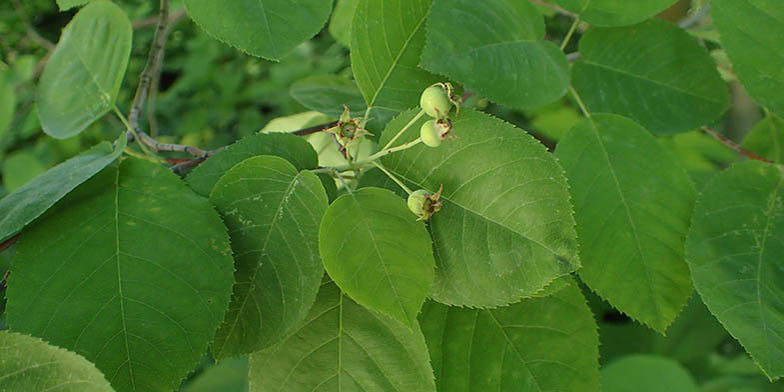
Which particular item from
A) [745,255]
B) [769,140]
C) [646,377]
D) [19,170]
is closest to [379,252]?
[745,255]

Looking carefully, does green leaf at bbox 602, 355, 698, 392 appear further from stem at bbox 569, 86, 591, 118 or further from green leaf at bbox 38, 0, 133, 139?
green leaf at bbox 38, 0, 133, 139

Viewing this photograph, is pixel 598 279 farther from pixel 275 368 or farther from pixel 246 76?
pixel 246 76

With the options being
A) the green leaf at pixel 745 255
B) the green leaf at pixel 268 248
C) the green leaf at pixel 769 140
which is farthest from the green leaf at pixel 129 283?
the green leaf at pixel 769 140

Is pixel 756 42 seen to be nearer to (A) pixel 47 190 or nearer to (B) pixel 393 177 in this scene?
(B) pixel 393 177

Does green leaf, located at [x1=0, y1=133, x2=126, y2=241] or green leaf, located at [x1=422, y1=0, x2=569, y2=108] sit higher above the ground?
green leaf, located at [x1=422, y1=0, x2=569, y2=108]

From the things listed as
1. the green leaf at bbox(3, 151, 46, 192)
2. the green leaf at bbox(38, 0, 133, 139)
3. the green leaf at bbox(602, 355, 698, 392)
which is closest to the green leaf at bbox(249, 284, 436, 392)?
the green leaf at bbox(38, 0, 133, 139)

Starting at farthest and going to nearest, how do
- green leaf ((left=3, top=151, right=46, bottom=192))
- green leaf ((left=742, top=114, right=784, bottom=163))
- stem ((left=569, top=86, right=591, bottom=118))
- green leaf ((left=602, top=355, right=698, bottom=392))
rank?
green leaf ((left=3, top=151, right=46, bottom=192)), green leaf ((left=602, top=355, right=698, bottom=392)), green leaf ((left=742, top=114, right=784, bottom=163)), stem ((left=569, top=86, right=591, bottom=118))

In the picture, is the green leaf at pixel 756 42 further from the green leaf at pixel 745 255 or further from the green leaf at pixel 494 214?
the green leaf at pixel 494 214
